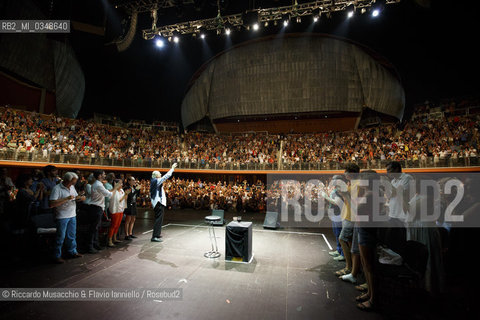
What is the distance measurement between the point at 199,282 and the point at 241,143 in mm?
18519

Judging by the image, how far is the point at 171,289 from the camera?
10.7ft

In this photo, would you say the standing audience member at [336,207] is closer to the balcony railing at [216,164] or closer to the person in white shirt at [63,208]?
the person in white shirt at [63,208]

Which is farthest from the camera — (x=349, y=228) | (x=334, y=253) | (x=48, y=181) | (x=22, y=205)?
(x=48, y=181)

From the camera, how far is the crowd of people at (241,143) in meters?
13.3

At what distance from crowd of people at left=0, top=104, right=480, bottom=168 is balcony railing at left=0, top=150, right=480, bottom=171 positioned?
173 mm

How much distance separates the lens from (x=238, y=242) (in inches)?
180

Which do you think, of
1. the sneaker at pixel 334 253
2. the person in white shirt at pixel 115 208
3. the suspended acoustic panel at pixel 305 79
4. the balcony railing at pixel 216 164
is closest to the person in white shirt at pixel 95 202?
the person in white shirt at pixel 115 208

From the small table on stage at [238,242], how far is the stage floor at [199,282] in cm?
19

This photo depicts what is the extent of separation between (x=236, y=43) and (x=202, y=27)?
16.8 metres

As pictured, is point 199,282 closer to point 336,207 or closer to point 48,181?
point 336,207

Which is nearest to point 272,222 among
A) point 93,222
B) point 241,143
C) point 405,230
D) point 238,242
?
point 238,242

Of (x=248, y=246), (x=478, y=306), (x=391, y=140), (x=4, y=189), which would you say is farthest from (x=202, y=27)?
(x=391, y=140)

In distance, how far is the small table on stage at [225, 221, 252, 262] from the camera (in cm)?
449

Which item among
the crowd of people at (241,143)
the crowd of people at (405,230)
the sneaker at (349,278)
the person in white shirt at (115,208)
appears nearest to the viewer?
the crowd of people at (405,230)
